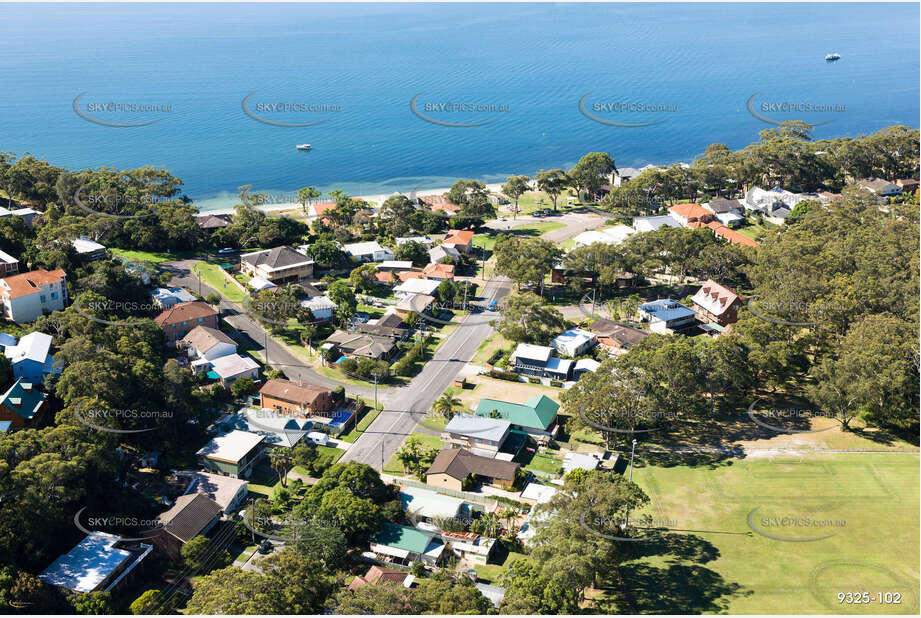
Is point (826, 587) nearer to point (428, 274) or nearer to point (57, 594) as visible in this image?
point (57, 594)

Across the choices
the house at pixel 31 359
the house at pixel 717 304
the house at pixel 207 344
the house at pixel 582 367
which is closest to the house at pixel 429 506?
the house at pixel 582 367

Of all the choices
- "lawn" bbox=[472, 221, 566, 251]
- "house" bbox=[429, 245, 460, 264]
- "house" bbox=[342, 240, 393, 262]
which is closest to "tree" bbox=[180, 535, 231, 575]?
"house" bbox=[429, 245, 460, 264]

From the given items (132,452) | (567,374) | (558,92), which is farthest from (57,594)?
(558,92)

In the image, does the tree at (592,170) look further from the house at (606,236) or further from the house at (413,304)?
the house at (413,304)

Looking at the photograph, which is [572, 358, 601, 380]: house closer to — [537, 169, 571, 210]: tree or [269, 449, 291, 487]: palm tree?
[269, 449, 291, 487]: palm tree

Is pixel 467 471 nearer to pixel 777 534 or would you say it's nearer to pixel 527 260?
pixel 777 534
